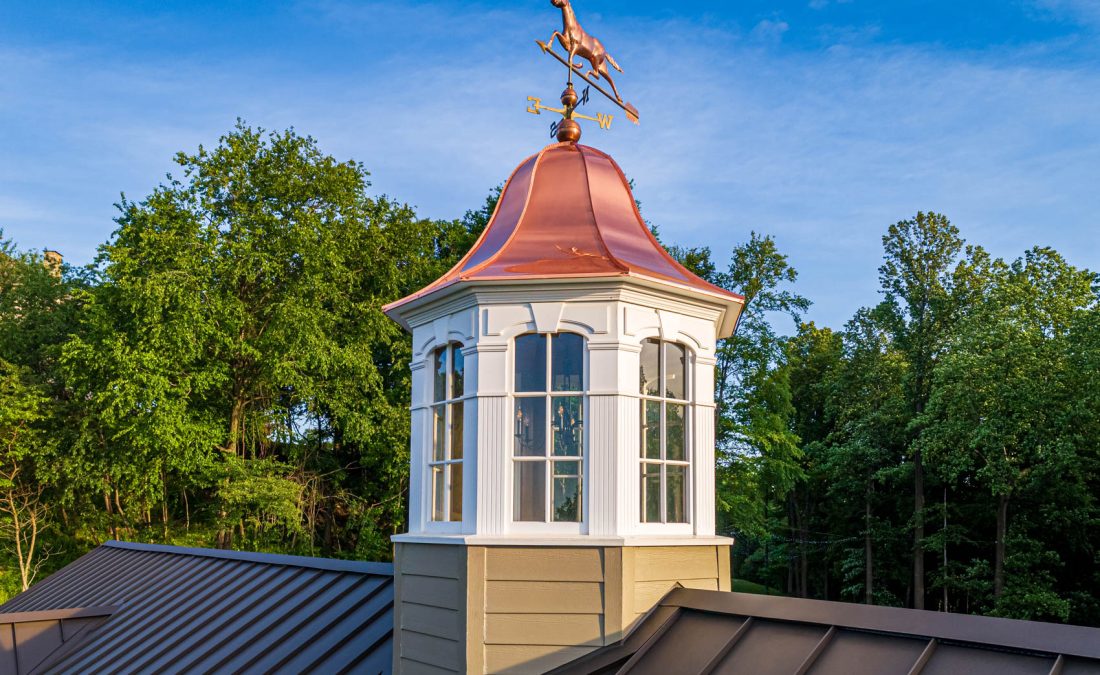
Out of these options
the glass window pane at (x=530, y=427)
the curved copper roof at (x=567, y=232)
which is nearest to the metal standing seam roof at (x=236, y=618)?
the glass window pane at (x=530, y=427)

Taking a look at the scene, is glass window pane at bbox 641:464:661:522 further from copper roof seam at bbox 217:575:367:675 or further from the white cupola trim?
copper roof seam at bbox 217:575:367:675

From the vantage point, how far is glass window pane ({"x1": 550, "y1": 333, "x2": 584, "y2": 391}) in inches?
264

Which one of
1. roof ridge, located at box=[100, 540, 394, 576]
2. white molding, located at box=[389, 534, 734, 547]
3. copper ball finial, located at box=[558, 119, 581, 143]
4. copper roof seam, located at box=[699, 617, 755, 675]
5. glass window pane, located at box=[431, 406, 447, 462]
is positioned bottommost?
roof ridge, located at box=[100, 540, 394, 576]

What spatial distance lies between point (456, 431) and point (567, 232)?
1.71 meters

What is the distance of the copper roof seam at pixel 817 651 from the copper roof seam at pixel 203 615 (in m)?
7.34

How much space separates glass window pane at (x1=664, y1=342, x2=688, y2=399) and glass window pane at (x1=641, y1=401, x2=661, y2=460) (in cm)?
16

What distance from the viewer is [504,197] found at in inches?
313

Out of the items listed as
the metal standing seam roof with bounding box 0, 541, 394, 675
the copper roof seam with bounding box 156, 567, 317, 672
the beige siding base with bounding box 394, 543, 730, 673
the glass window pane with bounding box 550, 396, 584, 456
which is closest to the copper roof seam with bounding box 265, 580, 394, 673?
the metal standing seam roof with bounding box 0, 541, 394, 675

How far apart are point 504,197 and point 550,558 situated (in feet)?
10.2

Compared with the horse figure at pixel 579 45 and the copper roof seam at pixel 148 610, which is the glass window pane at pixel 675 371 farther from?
the copper roof seam at pixel 148 610

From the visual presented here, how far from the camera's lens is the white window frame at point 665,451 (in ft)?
21.9

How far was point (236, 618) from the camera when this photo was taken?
10469mm

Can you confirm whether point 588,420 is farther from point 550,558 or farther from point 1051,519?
point 1051,519

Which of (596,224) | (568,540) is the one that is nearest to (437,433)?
(568,540)
